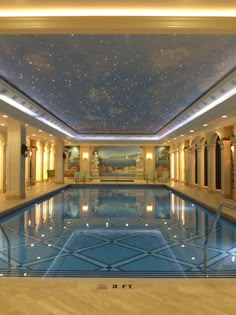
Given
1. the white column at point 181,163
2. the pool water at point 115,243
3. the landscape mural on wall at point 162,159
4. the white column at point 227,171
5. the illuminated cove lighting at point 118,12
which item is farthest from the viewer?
the landscape mural on wall at point 162,159

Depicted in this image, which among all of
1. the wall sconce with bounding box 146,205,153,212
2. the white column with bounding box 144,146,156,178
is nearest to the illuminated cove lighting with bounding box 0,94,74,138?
the wall sconce with bounding box 146,205,153,212

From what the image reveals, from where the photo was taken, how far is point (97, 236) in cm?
693

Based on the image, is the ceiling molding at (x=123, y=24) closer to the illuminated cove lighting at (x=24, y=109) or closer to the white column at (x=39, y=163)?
the illuminated cove lighting at (x=24, y=109)

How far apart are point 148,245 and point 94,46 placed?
13.9 feet

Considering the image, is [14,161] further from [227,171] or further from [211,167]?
[211,167]

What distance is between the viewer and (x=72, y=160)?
1048 inches

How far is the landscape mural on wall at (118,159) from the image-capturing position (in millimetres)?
29344

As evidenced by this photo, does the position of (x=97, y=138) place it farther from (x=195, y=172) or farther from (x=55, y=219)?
(x=55, y=219)

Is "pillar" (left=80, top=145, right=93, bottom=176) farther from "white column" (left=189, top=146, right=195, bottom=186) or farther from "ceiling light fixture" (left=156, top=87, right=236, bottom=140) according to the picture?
"ceiling light fixture" (left=156, top=87, right=236, bottom=140)

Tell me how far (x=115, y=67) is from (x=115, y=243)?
13.0 feet

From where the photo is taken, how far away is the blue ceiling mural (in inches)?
196
